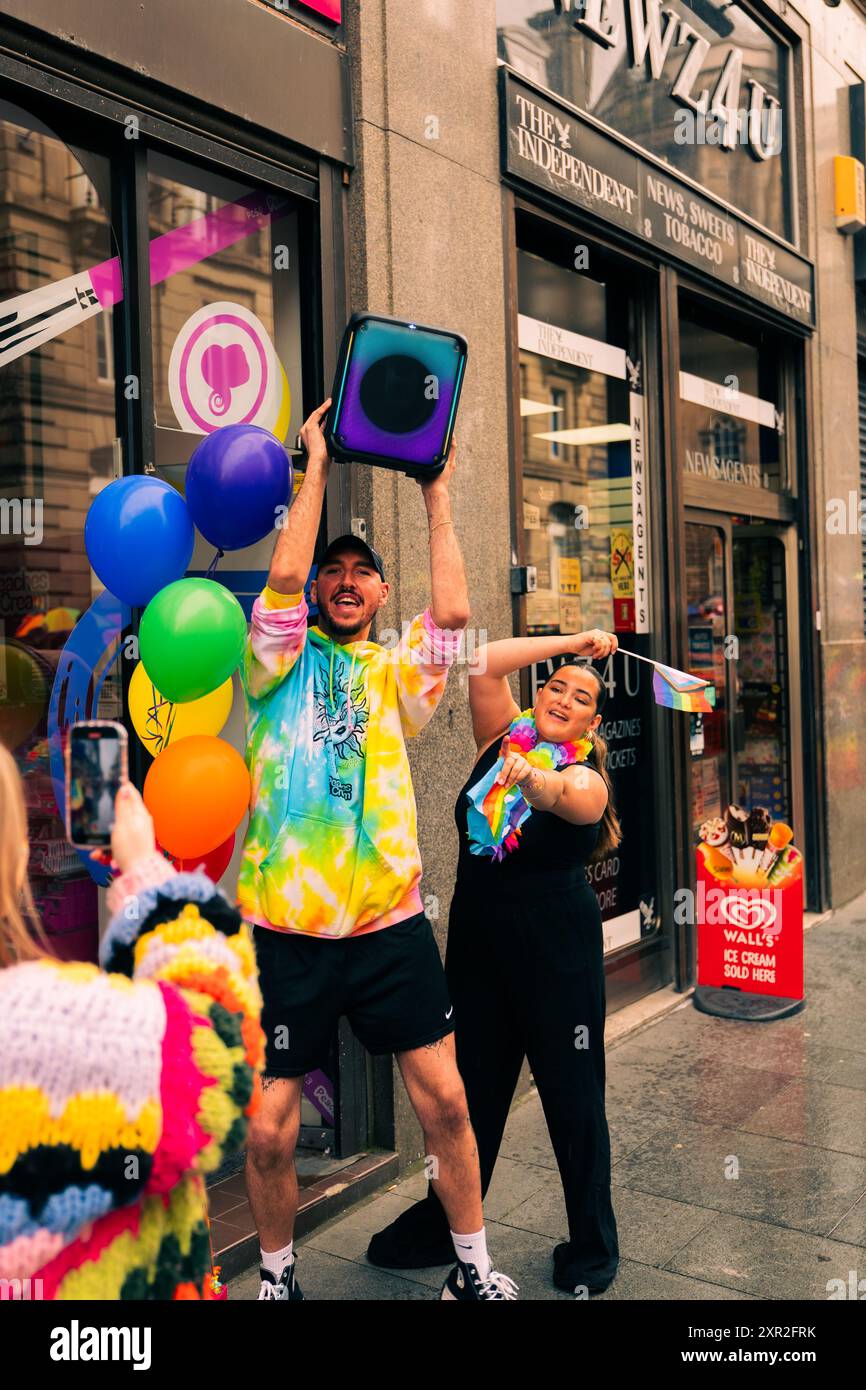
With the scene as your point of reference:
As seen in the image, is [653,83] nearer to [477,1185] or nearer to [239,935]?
[477,1185]

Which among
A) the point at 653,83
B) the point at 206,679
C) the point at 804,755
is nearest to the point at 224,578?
the point at 206,679

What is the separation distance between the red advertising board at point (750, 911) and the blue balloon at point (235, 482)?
12.0 ft

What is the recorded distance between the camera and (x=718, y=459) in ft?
25.0

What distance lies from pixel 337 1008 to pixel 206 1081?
1.63 metres

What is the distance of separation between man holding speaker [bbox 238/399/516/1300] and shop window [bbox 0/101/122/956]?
72 centimetres

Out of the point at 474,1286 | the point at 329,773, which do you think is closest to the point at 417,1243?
the point at 474,1286

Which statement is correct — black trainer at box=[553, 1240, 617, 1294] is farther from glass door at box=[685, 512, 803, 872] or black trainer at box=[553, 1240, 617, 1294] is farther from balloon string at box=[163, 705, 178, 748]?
glass door at box=[685, 512, 803, 872]

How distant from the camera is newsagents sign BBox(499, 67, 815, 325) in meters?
5.28

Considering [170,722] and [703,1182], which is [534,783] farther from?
[703,1182]

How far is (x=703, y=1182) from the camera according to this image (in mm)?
4195

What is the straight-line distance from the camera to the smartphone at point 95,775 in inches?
65.1

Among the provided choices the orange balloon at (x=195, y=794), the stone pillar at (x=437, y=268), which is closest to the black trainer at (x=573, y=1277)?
the stone pillar at (x=437, y=268)

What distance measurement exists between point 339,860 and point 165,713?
0.61 m

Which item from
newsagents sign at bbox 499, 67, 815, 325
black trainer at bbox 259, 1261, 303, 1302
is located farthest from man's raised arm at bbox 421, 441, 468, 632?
newsagents sign at bbox 499, 67, 815, 325
